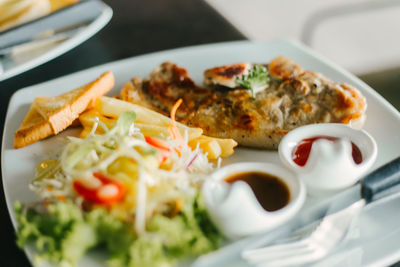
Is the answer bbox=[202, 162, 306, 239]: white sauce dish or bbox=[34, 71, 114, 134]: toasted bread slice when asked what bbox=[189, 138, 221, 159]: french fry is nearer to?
bbox=[202, 162, 306, 239]: white sauce dish

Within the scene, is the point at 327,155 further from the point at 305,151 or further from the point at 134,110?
the point at 134,110

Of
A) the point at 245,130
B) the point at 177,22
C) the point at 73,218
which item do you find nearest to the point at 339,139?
the point at 245,130

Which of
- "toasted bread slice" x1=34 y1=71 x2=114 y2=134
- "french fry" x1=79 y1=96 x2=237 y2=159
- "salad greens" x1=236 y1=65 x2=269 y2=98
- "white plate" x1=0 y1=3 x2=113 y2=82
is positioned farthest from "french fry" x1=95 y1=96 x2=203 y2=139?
"white plate" x1=0 y1=3 x2=113 y2=82

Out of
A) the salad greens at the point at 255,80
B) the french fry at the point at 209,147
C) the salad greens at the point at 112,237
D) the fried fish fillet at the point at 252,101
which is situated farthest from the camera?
the salad greens at the point at 255,80

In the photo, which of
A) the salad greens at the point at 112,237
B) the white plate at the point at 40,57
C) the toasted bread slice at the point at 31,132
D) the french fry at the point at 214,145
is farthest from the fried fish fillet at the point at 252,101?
the salad greens at the point at 112,237

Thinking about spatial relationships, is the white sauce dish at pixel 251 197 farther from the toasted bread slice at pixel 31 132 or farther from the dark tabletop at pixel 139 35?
the dark tabletop at pixel 139 35

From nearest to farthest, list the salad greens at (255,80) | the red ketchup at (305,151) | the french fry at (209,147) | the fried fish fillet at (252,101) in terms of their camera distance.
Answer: the red ketchup at (305,151), the french fry at (209,147), the fried fish fillet at (252,101), the salad greens at (255,80)

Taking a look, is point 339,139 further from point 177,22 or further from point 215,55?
point 177,22

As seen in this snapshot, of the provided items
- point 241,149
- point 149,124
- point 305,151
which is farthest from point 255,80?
point 149,124
